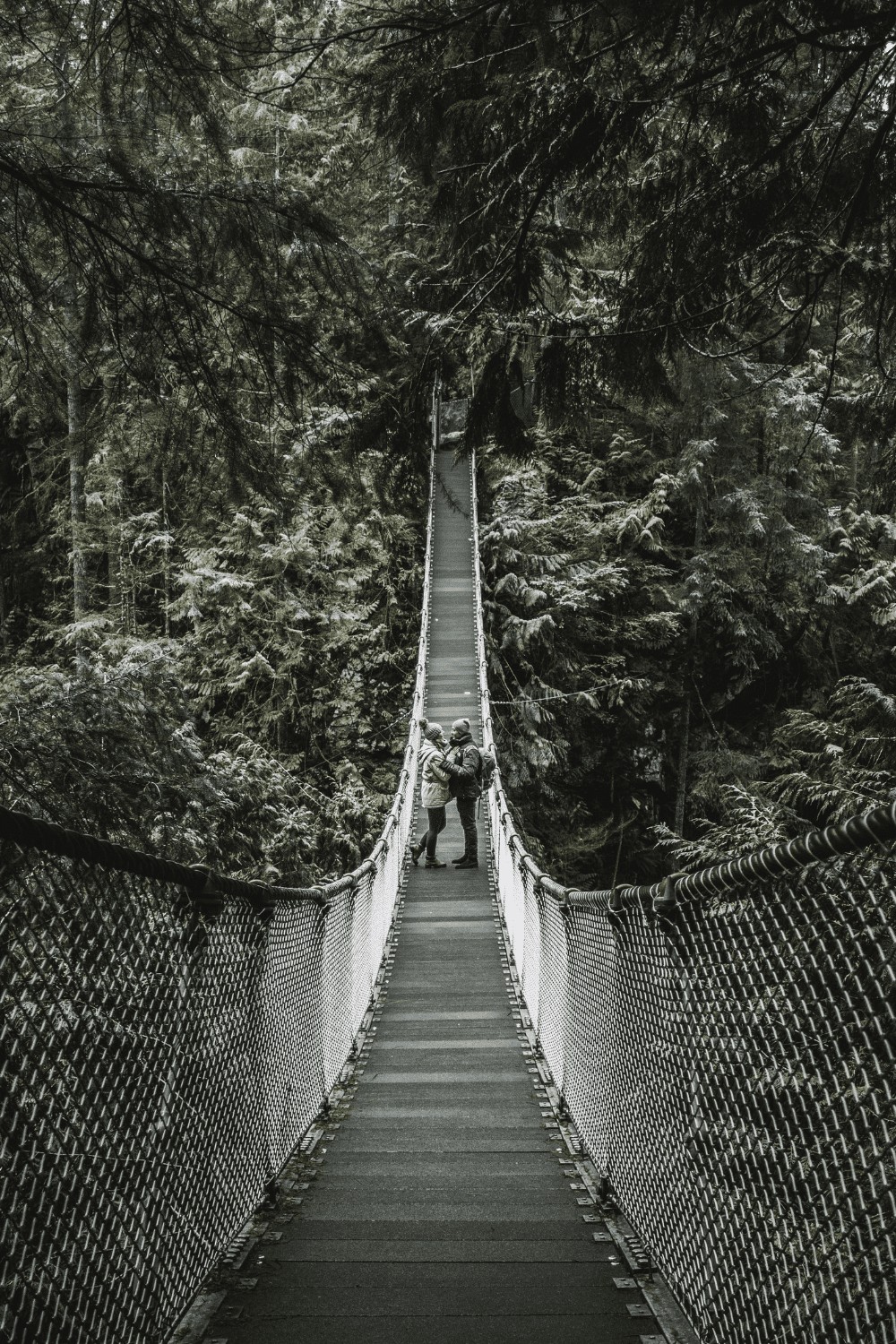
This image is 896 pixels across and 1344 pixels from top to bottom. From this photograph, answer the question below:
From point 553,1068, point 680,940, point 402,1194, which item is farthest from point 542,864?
point 680,940

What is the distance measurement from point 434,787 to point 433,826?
66cm

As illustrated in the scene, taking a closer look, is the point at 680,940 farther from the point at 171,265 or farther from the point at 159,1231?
the point at 171,265

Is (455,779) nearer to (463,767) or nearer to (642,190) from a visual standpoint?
(463,767)

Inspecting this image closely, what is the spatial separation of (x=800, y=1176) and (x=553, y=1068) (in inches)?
110

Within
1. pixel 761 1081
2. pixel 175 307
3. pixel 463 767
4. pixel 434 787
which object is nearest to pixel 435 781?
pixel 434 787

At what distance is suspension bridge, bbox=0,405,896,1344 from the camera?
1.34m

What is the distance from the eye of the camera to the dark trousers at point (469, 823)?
864 centimetres

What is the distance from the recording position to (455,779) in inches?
326

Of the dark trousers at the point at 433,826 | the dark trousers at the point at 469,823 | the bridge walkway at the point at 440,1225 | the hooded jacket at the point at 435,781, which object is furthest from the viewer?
the dark trousers at the point at 433,826

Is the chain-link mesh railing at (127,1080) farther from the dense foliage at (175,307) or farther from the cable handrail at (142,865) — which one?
the dense foliage at (175,307)

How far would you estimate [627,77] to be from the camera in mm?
3021

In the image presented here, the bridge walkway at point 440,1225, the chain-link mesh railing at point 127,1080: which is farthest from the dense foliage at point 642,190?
the chain-link mesh railing at point 127,1080

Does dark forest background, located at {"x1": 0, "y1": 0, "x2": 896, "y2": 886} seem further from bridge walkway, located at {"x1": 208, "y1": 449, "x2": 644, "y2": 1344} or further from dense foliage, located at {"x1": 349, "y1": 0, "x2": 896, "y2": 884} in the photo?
bridge walkway, located at {"x1": 208, "y1": 449, "x2": 644, "y2": 1344}

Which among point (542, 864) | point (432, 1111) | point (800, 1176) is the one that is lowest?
point (542, 864)
